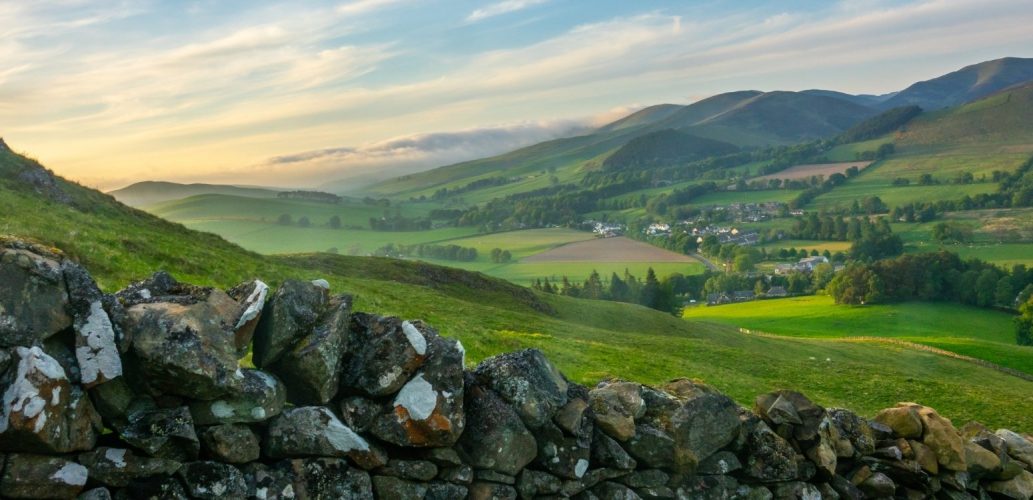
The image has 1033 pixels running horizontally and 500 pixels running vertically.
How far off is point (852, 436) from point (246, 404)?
27.0 feet

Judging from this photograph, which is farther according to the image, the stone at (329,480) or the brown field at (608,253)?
the brown field at (608,253)

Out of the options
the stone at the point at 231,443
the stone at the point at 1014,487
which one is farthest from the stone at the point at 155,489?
the stone at the point at 1014,487

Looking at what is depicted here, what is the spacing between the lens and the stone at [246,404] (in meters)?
6.19

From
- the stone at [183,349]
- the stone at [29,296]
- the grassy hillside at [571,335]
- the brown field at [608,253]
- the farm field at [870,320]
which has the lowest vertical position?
the farm field at [870,320]

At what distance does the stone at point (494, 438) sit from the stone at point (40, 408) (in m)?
3.54

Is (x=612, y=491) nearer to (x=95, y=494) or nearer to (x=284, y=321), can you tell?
(x=284, y=321)

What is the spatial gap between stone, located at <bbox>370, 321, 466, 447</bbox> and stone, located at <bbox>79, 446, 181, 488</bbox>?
195 cm

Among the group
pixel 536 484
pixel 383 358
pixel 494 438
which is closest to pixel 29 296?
pixel 383 358

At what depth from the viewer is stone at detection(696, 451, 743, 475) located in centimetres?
872

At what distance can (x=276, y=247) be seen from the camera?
420 ft

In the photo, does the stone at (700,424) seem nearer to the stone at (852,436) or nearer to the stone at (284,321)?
the stone at (852,436)

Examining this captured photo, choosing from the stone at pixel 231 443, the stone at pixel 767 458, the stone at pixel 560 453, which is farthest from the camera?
the stone at pixel 767 458

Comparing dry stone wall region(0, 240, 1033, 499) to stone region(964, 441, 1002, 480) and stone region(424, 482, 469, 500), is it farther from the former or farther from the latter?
stone region(964, 441, 1002, 480)

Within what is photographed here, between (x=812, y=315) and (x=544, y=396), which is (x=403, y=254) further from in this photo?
(x=544, y=396)
